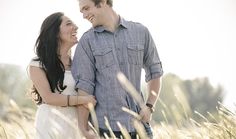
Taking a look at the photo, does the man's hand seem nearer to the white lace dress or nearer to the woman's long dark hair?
the white lace dress

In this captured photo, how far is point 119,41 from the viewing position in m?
4.80

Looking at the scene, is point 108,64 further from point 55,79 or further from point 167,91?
point 167,91

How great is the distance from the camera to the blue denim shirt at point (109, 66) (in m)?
4.68

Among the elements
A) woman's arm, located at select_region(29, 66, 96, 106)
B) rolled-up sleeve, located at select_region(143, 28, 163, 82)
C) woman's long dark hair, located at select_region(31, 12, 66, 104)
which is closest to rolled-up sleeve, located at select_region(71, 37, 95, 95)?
woman's arm, located at select_region(29, 66, 96, 106)

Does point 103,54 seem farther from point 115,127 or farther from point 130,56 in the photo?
point 115,127

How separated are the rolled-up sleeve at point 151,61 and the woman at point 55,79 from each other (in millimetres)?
605

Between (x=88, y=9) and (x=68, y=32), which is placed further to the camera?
(x=68, y=32)

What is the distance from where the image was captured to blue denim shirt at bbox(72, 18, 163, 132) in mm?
4680

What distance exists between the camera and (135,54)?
480 cm

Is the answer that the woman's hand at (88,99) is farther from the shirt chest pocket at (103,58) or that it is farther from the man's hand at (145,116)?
the man's hand at (145,116)

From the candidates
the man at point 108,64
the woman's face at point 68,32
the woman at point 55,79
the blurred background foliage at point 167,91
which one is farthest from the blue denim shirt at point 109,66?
the blurred background foliage at point 167,91

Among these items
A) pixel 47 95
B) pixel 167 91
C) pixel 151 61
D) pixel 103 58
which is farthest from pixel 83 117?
pixel 167 91

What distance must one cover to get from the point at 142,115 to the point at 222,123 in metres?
0.85

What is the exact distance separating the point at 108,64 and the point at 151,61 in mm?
444
